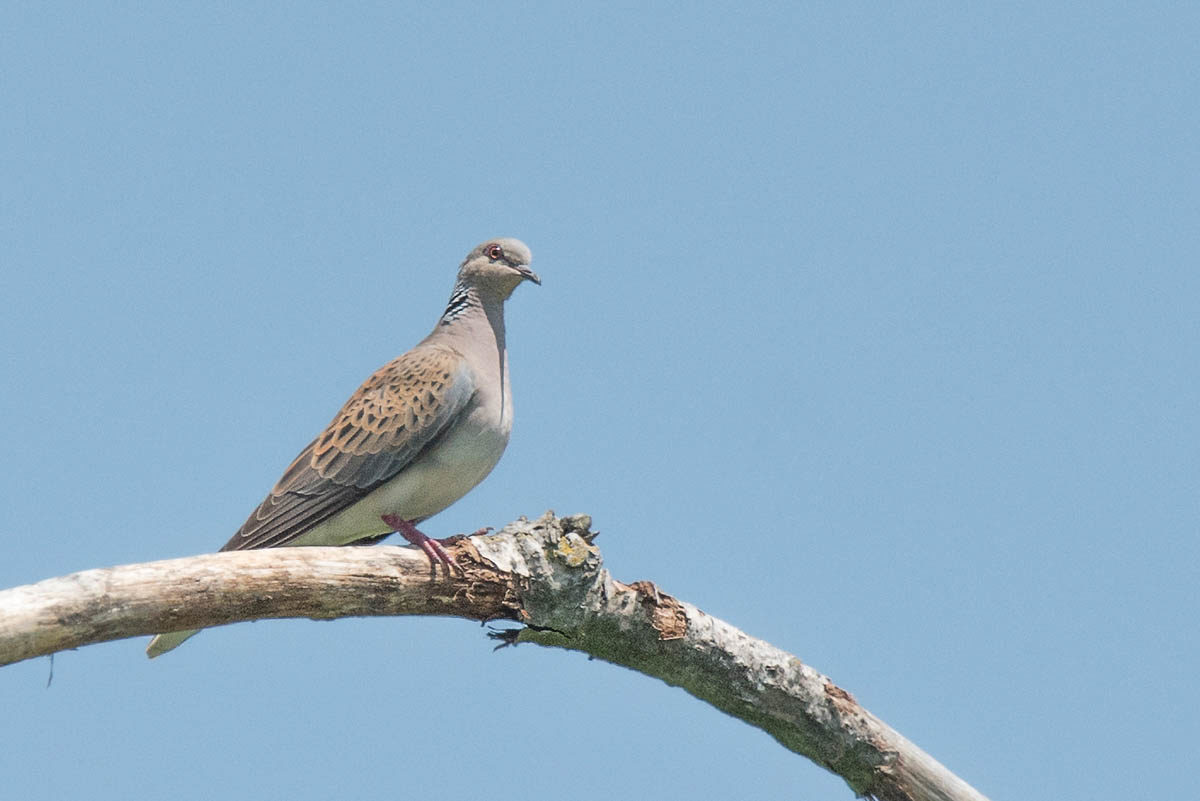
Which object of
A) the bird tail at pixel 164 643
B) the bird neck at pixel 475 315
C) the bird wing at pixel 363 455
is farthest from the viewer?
the bird neck at pixel 475 315

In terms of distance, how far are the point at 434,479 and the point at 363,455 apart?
37 cm

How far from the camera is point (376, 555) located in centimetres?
518

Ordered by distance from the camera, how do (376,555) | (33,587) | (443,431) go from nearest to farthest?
(33,587)
(376,555)
(443,431)

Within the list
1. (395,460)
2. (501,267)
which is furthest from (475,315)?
(395,460)

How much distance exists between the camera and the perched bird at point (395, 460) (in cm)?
666

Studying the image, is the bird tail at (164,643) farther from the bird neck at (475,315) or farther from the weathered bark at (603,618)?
the bird neck at (475,315)

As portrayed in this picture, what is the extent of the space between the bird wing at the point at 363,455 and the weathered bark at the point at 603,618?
133cm

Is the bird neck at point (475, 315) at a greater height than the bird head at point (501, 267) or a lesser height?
lesser

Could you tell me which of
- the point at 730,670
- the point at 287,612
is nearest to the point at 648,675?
the point at 730,670

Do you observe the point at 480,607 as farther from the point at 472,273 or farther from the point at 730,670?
the point at 472,273

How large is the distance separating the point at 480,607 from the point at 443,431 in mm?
1539

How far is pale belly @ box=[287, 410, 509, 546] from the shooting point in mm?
6668

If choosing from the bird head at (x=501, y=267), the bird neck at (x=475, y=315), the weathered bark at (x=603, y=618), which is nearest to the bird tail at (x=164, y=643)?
the weathered bark at (x=603, y=618)

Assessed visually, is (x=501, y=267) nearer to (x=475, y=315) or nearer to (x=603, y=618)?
(x=475, y=315)
